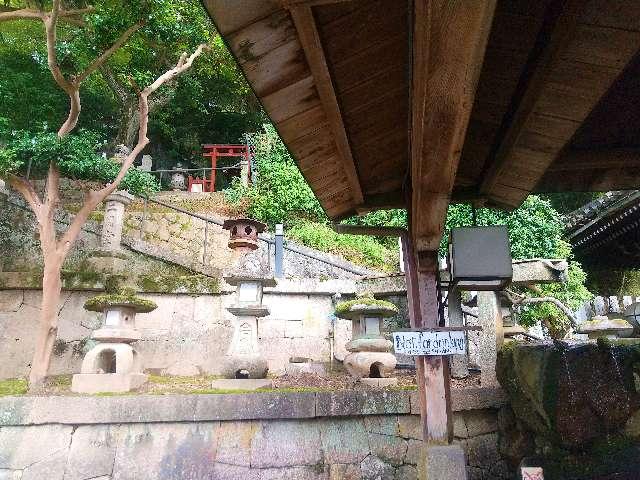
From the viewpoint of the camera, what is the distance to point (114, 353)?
6461 mm

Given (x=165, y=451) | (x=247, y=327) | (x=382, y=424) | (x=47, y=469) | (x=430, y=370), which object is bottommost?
(x=47, y=469)

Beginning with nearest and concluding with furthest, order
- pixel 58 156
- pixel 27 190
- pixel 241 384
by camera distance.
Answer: pixel 241 384, pixel 27 190, pixel 58 156

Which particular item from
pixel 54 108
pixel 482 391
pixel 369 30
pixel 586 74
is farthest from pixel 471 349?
pixel 54 108

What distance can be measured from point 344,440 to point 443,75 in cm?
498

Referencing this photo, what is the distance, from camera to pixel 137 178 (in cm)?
895

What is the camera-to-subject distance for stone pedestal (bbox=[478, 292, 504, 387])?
233 inches

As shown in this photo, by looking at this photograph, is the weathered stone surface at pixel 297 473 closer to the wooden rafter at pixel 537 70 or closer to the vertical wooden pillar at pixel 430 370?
the vertical wooden pillar at pixel 430 370

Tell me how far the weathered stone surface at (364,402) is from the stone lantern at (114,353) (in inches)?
105

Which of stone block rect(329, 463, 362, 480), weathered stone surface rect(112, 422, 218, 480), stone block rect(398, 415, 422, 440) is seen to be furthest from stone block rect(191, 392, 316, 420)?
stone block rect(398, 415, 422, 440)

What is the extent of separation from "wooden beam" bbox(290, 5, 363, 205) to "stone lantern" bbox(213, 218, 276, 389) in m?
3.96

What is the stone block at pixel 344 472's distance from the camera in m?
5.45

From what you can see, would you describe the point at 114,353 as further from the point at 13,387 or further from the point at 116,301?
the point at 13,387

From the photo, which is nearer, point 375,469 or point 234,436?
point 234,436

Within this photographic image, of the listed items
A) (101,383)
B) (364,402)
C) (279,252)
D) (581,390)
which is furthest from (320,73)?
(279,252)
